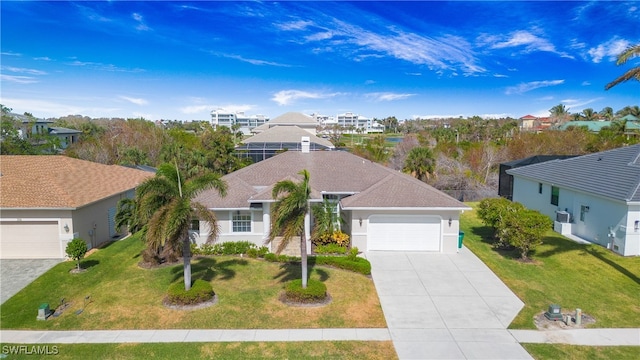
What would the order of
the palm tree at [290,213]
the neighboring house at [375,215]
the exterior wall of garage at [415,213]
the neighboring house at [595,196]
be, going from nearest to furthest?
1. the palm tree at [290,213]
2. the neighboring house at [595,196]
3. the neighboring house at [375,215]
4. the exterior wall of garage at [415,213]

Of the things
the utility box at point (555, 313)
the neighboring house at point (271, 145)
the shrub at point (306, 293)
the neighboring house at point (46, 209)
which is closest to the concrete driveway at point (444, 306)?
the utility box at point (555, 313)

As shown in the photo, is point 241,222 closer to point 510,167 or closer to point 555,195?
point 555,195

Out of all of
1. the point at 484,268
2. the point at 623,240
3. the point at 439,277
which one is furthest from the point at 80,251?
the point at 623,240

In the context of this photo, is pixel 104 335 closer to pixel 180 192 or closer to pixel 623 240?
pixel 180 192

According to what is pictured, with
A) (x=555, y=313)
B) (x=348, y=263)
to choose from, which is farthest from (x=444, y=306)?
(x=348, y=263)

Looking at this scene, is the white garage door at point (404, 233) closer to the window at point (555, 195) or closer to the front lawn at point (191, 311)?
the front lawn at point (191, 311)

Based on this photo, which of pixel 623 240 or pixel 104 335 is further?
pixel 623 240
